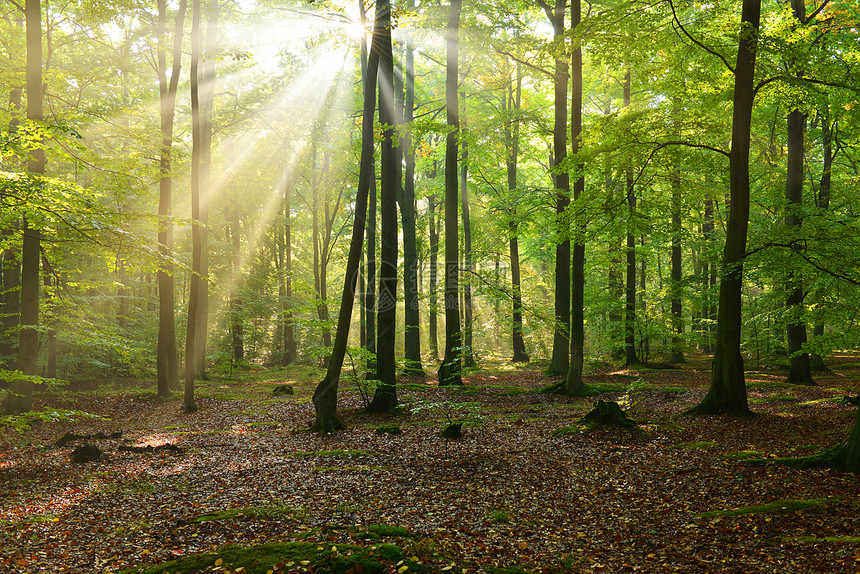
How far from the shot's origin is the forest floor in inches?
167

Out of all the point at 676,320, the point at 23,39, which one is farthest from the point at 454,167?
the point at 23,39

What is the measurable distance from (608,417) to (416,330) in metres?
9.37

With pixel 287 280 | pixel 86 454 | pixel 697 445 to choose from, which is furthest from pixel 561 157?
pixel 287 280

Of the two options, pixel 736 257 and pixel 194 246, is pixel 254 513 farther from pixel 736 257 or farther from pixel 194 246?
pixel 736 257

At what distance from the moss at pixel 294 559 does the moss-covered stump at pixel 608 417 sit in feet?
18.4

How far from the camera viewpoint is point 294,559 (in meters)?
4.09

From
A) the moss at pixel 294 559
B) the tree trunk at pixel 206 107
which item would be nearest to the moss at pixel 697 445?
the moss at pixel 294 559

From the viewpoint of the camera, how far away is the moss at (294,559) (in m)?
4.02

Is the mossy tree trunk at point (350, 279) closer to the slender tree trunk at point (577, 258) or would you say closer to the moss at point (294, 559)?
the slender tree trunk at point (577, 258)

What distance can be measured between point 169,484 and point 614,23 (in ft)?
37.7

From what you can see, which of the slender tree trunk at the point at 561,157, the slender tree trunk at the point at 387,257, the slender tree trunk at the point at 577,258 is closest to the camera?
the slender tree trunk at the point at 387,257

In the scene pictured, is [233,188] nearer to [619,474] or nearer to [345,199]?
[345,199]

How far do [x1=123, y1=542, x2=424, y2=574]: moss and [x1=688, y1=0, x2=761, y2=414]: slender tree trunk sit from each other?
7.24m

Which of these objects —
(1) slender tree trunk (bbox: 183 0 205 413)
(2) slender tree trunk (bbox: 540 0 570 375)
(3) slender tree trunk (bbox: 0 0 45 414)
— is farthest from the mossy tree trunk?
(3) slender tree trunk (bbox: 0 0 45 414)
